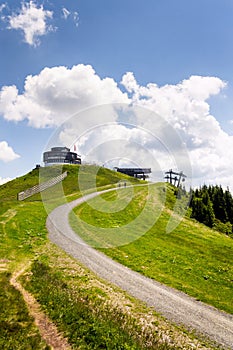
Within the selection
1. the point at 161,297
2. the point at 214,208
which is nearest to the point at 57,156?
the point at 214,208

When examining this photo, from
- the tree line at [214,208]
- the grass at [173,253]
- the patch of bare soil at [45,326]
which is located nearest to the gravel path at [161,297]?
the grass at [173,253]

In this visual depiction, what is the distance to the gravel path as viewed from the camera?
54.2ft

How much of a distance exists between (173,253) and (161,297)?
12300 millimetres

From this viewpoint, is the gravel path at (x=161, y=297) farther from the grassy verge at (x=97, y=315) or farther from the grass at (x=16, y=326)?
the grass at (x=16, y=326)

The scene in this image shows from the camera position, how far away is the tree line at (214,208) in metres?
67.5

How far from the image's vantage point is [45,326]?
577 inches

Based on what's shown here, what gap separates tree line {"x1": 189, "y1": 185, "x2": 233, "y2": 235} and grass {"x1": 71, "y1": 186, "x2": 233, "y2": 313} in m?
16.4

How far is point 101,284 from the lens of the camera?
21391 millimetres

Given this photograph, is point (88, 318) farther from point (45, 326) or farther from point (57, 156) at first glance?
point (57, 156)

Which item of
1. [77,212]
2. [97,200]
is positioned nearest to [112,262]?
[77,212]

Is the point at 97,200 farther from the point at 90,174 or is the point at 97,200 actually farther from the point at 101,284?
the point at 90,174

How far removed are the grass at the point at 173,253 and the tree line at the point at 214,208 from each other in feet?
53.8

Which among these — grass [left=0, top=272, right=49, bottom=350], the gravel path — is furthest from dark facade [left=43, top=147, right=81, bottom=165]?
grass [left=0, top=272, right=49, bottom=350]

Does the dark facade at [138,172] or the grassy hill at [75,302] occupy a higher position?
the dark facade at [138,172]
